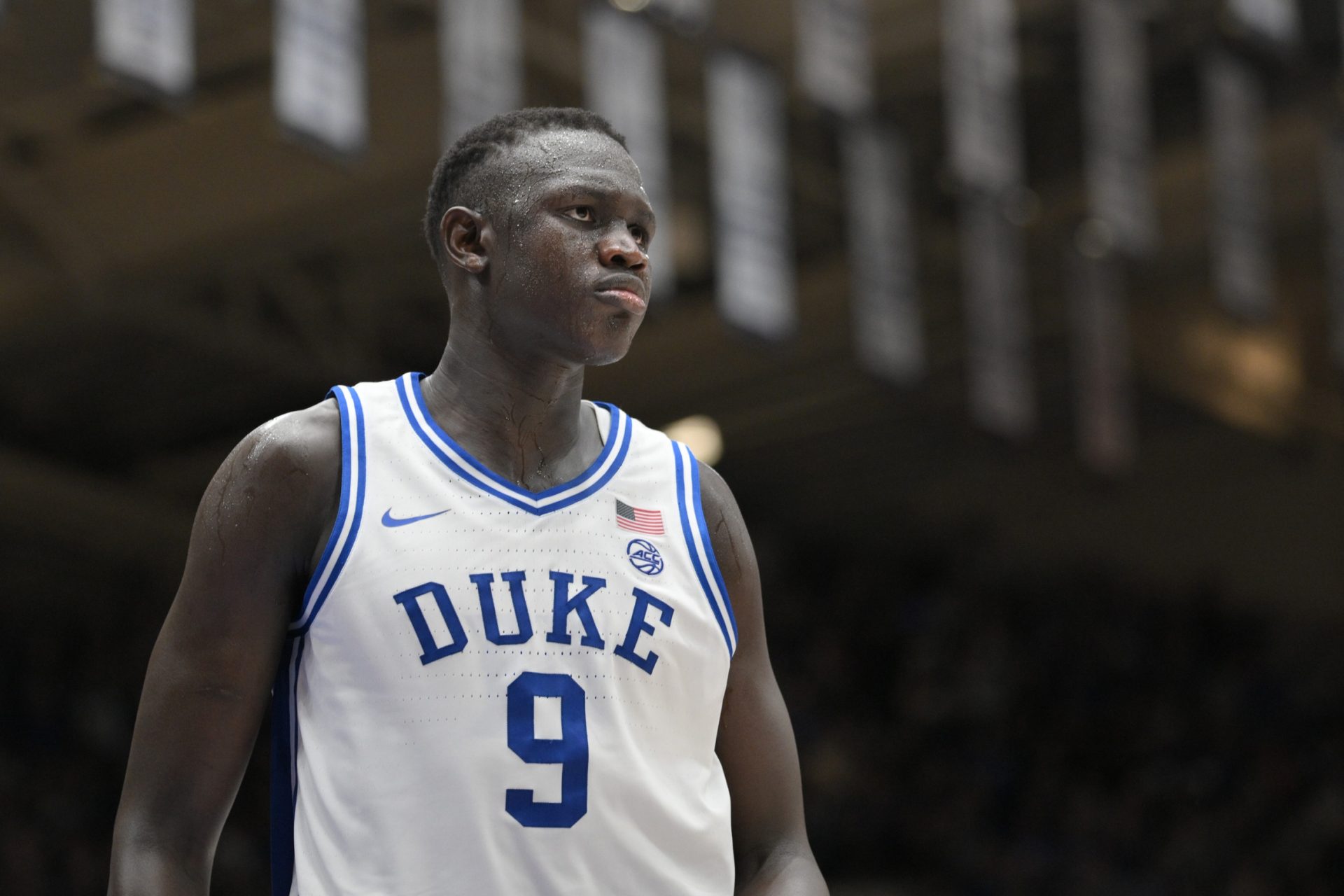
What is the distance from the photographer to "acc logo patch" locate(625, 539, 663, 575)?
2.38 m

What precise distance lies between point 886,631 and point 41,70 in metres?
11.7

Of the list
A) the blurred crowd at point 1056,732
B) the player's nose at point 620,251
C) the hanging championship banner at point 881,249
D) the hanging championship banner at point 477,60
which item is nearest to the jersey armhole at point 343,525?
the player's nose at point 620,251

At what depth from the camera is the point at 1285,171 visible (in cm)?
1545

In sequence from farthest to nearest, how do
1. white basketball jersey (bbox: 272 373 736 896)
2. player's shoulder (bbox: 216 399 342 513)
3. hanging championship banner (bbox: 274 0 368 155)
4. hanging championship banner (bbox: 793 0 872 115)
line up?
hanging championship banner (bbox: 793 0 872 115), hanging championship banner (bbox: 274 0 368 155), player's shoulder (bbox: 216 399 342 513), white basketball jersey (bbox: 272 373 736 896)

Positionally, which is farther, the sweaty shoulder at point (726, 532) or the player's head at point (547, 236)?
the sweaty shoulder at point (726, 532)

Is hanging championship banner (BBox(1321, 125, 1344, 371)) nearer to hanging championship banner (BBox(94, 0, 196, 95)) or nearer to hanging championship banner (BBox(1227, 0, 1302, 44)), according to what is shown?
hanging championship banner (BBox(1227, 0, 1302, 44))

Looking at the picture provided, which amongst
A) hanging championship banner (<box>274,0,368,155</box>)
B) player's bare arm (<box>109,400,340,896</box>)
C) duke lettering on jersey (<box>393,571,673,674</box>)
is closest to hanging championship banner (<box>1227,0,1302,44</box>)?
hanging championship banner (<box>274,0,368,155</box>)

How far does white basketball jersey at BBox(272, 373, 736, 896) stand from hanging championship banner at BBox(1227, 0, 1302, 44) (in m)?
9.54

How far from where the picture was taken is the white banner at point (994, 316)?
13180 mm

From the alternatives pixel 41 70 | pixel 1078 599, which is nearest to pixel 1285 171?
pixel 1078 599

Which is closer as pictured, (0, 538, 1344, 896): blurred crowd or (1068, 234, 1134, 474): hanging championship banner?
(1068, 234, 1134, 474): hanging championship banner

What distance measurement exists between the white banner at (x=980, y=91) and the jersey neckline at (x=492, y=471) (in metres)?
9.11

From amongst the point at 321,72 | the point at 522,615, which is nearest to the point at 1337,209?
the point at 321,72

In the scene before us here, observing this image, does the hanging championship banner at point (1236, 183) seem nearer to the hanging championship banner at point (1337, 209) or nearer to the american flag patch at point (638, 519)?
the hanging championship banner at point (1337, 209)
